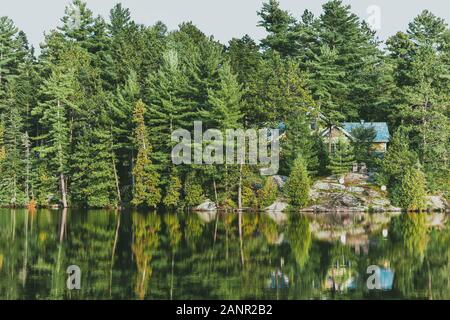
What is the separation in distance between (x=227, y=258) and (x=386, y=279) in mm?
6420

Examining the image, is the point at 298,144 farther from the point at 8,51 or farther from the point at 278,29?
the point at 8,51

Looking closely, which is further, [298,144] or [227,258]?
[298,144]

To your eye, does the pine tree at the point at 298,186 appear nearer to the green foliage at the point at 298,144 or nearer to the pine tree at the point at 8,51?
the green foliage at the point at 298,144

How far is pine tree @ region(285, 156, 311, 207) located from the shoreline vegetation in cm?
8

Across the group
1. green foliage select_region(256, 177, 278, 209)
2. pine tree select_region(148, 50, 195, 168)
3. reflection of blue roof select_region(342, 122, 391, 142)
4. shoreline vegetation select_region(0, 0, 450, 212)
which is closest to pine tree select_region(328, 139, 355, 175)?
shoreline vegetation select_region(0, 0, 450, 212)

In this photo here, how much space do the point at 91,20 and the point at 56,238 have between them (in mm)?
46294

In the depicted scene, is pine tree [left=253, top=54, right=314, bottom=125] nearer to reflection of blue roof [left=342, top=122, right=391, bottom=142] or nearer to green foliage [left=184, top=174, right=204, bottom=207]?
reflection of blue roof [left=342, top=122, right=391, bottom=142]

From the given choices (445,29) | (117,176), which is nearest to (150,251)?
(117,176)

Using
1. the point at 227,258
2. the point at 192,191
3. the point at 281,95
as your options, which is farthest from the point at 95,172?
the point at 227,258

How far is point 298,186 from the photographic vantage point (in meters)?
49.7

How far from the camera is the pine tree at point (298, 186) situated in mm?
49656

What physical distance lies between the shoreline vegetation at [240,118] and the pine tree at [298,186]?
0.08 meters

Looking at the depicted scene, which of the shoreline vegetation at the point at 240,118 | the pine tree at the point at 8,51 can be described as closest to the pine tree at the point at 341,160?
the shoreline vegetation at the point at 240,118

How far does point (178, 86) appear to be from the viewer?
55.0m
